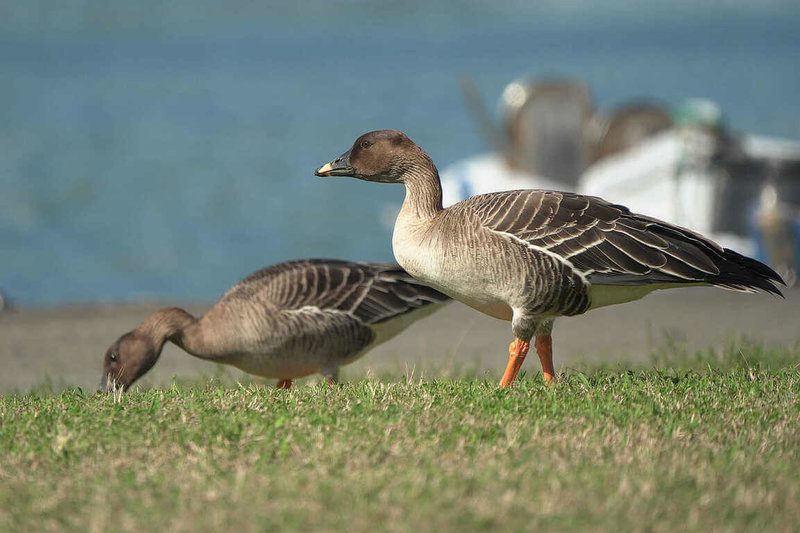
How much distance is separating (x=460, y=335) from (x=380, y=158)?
639 cm

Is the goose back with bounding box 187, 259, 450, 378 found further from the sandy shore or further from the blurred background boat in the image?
the blurred background boat

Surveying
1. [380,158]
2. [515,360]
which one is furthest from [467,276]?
[380,158]

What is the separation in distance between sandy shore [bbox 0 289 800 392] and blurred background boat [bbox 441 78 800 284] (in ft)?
13.6

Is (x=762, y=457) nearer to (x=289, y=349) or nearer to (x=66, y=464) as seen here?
(x=66, y=464)

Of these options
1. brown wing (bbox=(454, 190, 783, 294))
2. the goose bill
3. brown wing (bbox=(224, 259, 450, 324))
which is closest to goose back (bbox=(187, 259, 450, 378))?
brown wing (bbox=(224, 259, 450, 324))

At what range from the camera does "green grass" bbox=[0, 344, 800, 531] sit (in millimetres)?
3828

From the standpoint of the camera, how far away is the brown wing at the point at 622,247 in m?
6.13

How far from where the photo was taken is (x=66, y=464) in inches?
180

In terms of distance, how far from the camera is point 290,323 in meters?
7.63

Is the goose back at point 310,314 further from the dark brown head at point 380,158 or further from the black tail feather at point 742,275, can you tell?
the black tail feather at point 742,275

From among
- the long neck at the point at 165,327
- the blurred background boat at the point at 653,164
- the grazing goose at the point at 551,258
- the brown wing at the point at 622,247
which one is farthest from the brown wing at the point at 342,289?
the blurred background boat at the point at 653,164

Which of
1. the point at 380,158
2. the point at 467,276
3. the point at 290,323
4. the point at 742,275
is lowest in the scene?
the point at 290,323

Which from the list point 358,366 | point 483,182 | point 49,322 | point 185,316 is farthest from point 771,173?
point 185,316

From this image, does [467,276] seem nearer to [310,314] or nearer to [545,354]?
[545,354]
